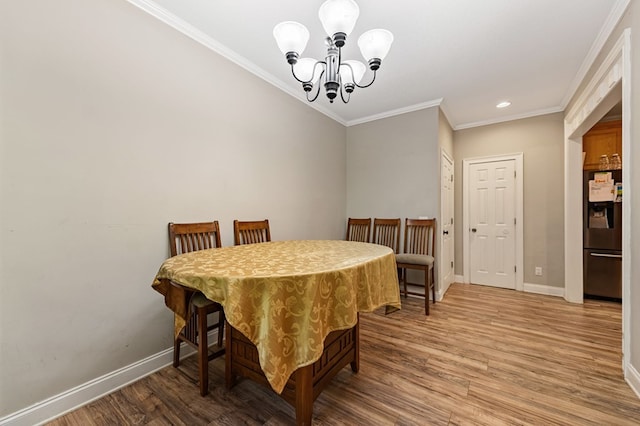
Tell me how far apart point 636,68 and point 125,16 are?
10.8 ft

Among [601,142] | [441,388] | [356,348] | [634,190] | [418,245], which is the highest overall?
[601,142]

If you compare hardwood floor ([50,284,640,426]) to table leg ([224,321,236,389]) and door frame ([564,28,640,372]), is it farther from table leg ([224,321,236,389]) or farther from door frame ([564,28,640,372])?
door frame ([564,28,640,372])

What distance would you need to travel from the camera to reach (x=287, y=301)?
3.55ft

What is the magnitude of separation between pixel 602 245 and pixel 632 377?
2.23m

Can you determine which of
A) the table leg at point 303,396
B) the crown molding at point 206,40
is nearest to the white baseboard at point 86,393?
the table leg at point 303,396

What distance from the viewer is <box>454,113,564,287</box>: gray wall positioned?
3.58m

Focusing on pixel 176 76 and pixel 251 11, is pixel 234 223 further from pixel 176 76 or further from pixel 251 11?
pixel 251 11

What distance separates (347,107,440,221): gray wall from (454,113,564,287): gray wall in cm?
139

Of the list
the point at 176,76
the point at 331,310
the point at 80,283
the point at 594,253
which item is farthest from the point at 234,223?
the point at 594,253

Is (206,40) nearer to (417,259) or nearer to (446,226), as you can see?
(417,259)

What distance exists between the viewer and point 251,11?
1875 millimetres

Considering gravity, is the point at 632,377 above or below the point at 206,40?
below

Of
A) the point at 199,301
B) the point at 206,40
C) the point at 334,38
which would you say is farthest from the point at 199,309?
the point at 206,40

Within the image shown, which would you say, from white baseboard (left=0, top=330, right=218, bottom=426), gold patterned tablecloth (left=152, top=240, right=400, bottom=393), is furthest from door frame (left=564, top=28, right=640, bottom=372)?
white baseboard (left=0, top=330, right=218, bottom=426)
